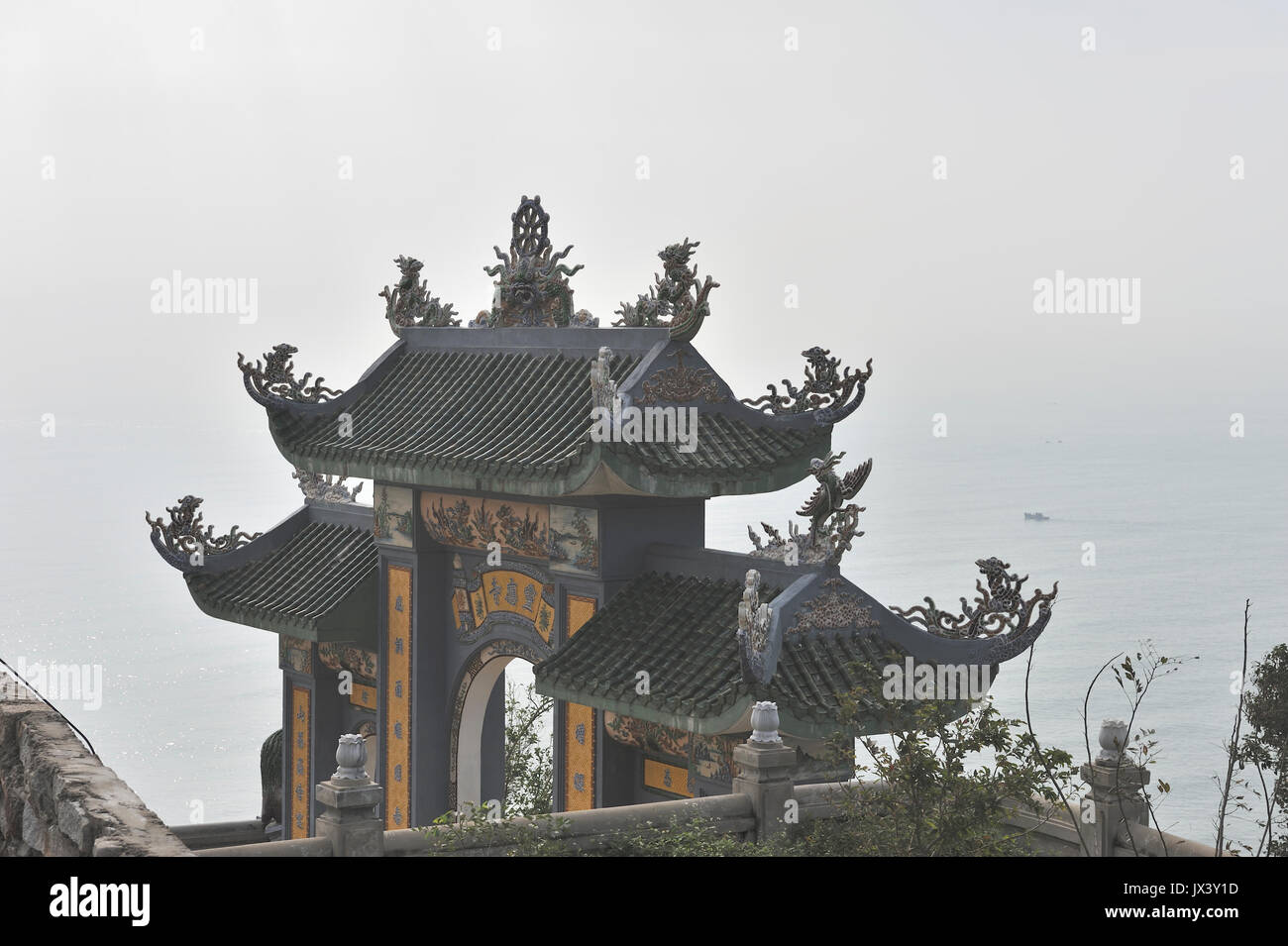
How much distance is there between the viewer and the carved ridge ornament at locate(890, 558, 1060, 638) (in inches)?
530

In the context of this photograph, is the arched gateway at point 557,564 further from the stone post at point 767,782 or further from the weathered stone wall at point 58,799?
the weathered stone wall at point 58,799

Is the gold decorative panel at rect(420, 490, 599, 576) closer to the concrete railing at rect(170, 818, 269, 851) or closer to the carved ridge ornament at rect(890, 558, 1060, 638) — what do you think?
the carved ridge ornament at rect(890, 558, 1060, 638)

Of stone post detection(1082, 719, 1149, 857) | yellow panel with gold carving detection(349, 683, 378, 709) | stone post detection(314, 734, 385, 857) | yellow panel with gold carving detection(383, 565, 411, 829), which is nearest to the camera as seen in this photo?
stone post detection(314, 734, 385, 857)

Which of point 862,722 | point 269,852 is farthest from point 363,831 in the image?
point 862,722

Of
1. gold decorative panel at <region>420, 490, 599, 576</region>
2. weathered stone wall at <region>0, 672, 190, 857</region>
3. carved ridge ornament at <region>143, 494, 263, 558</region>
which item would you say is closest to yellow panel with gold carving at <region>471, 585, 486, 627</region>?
gold decorative panel at <region>420, 490, 599, 576</region>

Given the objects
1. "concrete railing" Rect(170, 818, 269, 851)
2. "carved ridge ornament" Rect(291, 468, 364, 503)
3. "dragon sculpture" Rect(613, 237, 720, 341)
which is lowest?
"concrete railing" Rect(170, 818, 269, 851)

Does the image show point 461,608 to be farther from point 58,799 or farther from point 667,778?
point 58,799

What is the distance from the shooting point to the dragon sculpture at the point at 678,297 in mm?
14180

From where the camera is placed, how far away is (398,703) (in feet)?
55.0

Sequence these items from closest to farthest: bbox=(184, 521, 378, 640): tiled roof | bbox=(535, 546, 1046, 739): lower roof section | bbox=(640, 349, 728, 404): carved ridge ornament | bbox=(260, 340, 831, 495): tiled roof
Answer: bbox=(535, 546, 1046, 739): lower roof section < bbox=(260, 340, 831, 495): tiled roof < bbox=(640, 349, 728, 404): carved ridge ornament < bbox=(184, 521, 378, 640): tiled roof

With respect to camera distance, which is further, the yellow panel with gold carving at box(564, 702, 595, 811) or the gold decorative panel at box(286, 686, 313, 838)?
the gold decorative panel at box(286, 686, 313, 838)

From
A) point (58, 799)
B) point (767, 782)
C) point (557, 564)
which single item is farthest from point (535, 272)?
point (58, 799)

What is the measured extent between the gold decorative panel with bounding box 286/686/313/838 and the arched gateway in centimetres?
5

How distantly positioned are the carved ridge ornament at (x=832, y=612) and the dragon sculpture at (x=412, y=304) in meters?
6.42
